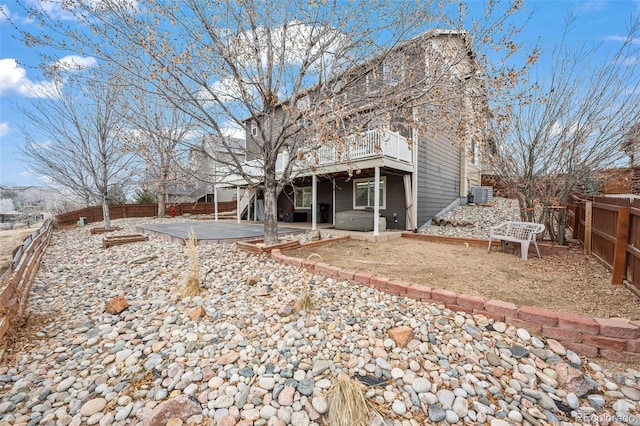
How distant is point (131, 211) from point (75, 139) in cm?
677

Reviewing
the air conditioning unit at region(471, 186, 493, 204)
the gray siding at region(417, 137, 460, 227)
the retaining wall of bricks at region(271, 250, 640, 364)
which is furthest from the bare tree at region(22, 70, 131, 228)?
the air conditioning unit at region(471, 186, 493, 204)

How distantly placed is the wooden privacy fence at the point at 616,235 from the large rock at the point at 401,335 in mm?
2742

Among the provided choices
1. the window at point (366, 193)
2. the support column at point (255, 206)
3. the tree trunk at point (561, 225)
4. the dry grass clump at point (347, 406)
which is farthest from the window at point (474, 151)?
the support column at point (255, 206)

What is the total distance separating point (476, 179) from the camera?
13.5 meters

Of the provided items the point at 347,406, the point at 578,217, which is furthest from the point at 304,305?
the point at 578,217

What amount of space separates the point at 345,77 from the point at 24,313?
5.59 metres

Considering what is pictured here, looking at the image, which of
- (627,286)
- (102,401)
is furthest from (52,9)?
(627,286)

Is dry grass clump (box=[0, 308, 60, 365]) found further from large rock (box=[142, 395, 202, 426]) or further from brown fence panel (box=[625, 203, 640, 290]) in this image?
brown fence panel (box=[625, 203, 640, 290])

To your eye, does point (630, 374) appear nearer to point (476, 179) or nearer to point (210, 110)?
point (210, 110)

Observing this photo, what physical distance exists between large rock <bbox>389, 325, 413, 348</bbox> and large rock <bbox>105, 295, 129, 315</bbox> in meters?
3.04

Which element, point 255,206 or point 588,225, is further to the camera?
point 255,206

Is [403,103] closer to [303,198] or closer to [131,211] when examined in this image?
[303,198]

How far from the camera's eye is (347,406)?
1595 mm

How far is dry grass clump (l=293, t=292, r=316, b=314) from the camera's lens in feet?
9.17
